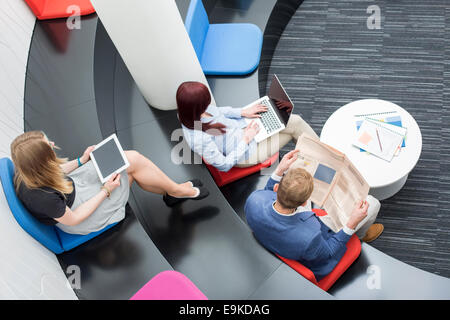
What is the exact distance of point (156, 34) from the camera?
7.35ft

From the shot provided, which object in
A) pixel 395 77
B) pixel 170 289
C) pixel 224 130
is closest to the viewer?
pixel 170 289

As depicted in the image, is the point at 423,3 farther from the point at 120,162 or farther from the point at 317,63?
the point at 120,162

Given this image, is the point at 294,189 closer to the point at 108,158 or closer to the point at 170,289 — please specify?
the point at 170,289

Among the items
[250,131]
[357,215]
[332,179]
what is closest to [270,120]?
[250,131]

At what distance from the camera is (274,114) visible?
8.70ft

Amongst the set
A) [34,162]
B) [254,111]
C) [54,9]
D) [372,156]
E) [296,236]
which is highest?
[54,9]

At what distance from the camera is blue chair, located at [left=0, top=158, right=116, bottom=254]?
5.81 ft

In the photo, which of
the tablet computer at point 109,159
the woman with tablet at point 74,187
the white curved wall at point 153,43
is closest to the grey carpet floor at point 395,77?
the white curved wall at point 153,43

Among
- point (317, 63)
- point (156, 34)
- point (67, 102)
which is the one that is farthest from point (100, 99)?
point (317, 63)

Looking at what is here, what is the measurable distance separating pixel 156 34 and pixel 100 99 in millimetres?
768

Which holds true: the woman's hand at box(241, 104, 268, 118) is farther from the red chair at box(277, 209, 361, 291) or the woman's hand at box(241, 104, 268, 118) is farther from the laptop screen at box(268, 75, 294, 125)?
the red chair at box(277, 209, 361, 291)

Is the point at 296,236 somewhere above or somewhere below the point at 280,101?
below

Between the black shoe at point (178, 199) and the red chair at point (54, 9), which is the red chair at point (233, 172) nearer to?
the black shoe at point (178, 199)

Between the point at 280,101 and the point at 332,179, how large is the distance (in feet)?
2.05
